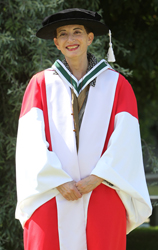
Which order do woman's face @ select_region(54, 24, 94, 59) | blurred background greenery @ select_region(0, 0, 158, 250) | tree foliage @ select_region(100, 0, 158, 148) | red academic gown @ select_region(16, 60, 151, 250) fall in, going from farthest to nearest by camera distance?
tree foliage @ select_region(100, 0, 158, 148) → blurred background greenery @ select_region(0, 0, 158, 250) → woman's face @ select_region(54, 24, 94, 59) → red academic gown @ select_region(16, 60, 151, 250)

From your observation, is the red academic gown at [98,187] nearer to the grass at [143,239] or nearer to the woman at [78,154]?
the woman at [78,154]

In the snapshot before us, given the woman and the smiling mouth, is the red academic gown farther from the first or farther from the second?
the smiling mouth

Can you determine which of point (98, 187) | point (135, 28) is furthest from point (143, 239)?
point (98, 187)

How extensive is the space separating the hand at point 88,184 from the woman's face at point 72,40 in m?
0.82

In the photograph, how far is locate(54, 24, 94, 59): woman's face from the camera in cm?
323

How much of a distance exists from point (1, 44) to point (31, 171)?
195cm

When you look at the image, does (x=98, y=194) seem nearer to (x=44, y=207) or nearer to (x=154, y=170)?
(x=44, y=207)

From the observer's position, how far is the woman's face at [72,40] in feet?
10.6

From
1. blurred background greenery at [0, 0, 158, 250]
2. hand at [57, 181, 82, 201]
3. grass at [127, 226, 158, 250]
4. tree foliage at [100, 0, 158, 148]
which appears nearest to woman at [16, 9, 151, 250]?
hand at [57, 181, 82, 201]

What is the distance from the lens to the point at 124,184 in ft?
10.3

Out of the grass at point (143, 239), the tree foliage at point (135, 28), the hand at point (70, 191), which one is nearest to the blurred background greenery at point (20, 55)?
the tree foliage at point (135, 28)

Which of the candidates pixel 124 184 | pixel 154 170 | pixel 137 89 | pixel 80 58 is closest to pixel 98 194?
pixel 124 184

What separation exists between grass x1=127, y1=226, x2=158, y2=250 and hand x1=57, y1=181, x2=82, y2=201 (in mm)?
3379

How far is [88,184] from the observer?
10.1 ft
